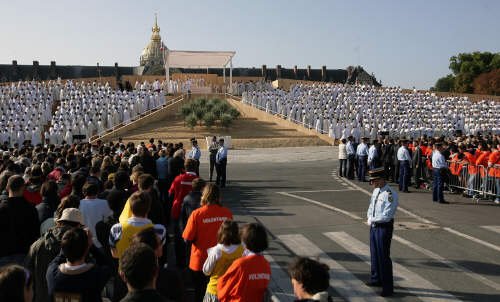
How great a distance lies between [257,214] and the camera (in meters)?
12.9

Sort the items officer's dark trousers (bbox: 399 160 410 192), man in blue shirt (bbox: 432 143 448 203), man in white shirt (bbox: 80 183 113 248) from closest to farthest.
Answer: man in white shirt (bbox: 80 183 113 248) < man in blue shirt (bbox: 432 143 448 203) < officer's dark trousers (bbox: 399 160 410 192)

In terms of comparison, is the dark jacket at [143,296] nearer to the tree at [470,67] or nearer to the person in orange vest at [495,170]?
the person in orange vest at [495,170]

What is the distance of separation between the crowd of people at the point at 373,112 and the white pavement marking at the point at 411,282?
27.4 metres

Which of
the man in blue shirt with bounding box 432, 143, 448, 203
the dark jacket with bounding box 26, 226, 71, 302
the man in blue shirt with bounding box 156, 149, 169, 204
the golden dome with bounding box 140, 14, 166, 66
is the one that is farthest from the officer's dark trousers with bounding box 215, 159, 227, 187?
the golden dome with bounding box 140, 14, 166, 66

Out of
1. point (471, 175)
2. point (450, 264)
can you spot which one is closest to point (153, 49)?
point (471, 175)

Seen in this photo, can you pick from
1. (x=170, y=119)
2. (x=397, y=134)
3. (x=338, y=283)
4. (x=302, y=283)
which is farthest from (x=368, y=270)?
(x=170, y=119)

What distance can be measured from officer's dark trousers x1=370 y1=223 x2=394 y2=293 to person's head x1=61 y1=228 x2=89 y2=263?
4.45 meters

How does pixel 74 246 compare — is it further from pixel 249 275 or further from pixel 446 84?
pixel 446 84

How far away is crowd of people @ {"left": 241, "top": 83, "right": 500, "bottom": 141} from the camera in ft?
125

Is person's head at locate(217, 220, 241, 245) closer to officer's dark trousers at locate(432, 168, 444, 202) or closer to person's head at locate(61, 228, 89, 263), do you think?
person's head at locate(61, 228, 89, 263)

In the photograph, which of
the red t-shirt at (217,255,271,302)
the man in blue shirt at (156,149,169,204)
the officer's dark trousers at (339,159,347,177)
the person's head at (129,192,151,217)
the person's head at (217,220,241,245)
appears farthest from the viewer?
the officer's dark trousers at (339,159,347,177)

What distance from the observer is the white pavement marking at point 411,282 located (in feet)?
23.0

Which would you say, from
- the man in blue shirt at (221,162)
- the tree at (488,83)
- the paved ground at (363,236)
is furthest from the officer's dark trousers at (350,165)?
the tree at (488,83)

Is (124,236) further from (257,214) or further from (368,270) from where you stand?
(257,214)
